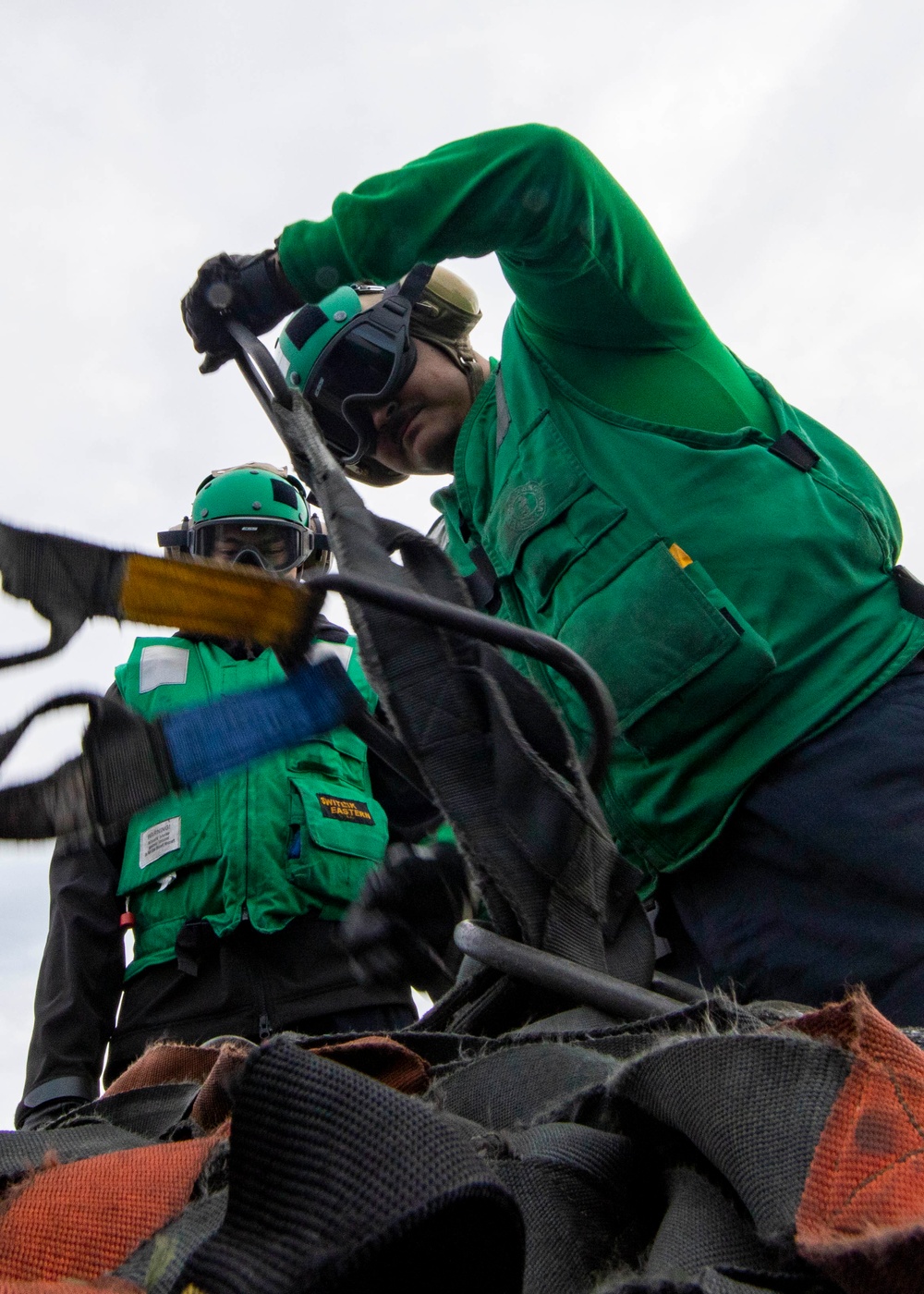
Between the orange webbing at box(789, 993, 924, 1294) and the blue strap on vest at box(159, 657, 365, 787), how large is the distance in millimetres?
510

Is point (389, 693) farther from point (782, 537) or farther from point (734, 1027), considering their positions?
point (782, 537)

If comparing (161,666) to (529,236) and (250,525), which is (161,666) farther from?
(529,236)

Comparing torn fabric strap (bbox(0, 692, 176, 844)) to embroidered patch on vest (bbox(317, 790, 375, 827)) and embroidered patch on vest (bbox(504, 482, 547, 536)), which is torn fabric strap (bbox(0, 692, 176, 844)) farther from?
embroidered patch on vest (bbox(317, 790, 375, 827))

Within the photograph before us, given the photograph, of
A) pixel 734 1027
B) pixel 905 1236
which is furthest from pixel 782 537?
pixel 905 1236

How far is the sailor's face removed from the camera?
2428 mm

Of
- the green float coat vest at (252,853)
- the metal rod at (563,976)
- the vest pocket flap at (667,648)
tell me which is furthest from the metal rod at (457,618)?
the green float coat vest at (252,853)

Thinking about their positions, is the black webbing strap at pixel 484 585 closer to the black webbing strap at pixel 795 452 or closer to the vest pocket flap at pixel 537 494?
the vest pocket flap at pixel 537 494

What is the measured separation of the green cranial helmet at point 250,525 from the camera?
409 centimetres

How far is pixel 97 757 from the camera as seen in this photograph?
3.35 feet

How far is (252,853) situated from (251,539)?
1503mm

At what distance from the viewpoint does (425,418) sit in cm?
244

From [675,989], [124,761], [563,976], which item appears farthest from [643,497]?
[124,761]

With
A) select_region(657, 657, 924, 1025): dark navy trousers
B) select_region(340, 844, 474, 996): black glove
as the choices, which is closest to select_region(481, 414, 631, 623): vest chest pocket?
select_region(657, 657, 924, 1025): dark navy trousers

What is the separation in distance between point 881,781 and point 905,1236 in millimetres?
1109
